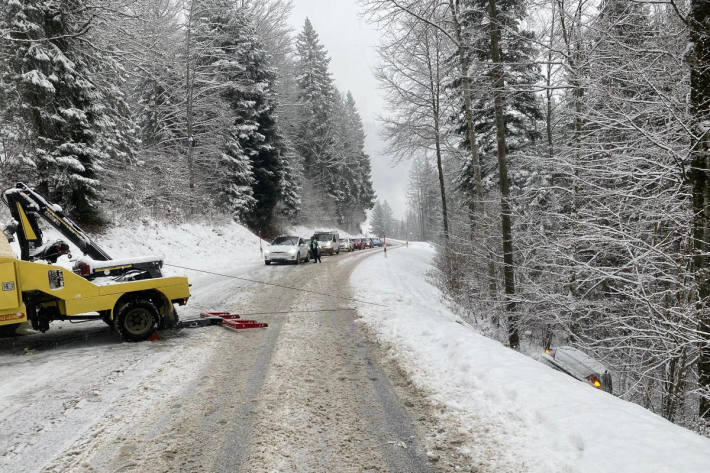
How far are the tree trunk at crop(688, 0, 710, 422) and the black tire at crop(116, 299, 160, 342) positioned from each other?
27.1ft

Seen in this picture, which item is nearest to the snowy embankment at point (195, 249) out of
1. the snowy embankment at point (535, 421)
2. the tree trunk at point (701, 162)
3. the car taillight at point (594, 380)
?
the snowy embankment at point (535, 421)

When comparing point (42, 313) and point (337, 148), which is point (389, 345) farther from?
point (337, 148)

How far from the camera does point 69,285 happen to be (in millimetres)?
6480

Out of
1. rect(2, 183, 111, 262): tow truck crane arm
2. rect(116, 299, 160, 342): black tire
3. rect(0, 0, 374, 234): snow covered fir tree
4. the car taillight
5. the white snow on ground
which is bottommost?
the car taillight

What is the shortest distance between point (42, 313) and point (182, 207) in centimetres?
1963

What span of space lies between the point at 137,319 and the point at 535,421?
6.39m

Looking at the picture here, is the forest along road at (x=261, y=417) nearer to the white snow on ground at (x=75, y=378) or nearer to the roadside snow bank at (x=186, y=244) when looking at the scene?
the white snow on ground at (x=75, y=378)

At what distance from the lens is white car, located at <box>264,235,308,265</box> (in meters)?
21.5

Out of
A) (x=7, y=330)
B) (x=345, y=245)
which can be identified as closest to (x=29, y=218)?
(x=7, y=330)

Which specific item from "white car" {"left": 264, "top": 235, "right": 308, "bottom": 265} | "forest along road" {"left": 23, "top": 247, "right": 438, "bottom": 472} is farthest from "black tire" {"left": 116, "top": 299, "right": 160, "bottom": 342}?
"white car" {"left": 264, "top": 235, "right": 308, "bottom": 265}

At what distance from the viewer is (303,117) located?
48469 millimetres

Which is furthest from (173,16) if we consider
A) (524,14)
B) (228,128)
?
(524,14)

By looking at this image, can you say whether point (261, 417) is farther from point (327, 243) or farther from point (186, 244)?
point (327, 243)

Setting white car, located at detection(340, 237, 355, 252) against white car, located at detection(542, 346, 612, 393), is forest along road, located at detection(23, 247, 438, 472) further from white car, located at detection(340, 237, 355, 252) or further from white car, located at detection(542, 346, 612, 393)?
white car, located at detection(340, 237, 355, 252)
